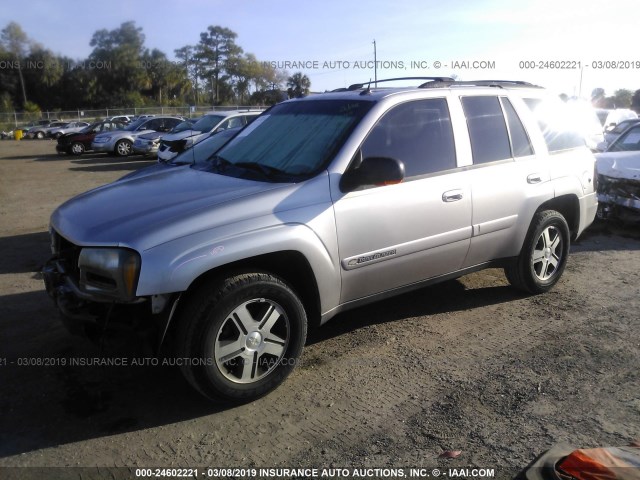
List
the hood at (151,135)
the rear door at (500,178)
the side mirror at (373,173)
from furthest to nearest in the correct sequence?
1. the hood at (151,135)
2. the rear door at (500,178)
3. the side mirror at (373,173)

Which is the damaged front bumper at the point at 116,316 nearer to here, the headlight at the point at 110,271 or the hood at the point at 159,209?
the headlight at the point at 110,271

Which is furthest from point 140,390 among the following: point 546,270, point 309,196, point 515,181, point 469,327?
point 546,270

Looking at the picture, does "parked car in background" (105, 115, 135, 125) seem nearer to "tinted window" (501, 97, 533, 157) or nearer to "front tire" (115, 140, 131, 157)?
"front tire" (115, 140, 131, 157)

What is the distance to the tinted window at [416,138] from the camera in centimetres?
398

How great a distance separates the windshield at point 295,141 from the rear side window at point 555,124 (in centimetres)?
202

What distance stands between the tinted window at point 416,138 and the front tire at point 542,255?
4.05 feet

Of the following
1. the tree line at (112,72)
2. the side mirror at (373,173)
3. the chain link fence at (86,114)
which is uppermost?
the tree line at (112,72)

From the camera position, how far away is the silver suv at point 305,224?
3.14 m

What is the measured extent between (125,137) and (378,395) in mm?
20582

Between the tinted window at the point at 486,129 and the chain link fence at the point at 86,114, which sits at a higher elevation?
the chain link fence at the point at 86,114

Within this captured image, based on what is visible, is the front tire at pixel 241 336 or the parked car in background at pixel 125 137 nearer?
the front tire at pixel 241 336

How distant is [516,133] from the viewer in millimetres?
4902

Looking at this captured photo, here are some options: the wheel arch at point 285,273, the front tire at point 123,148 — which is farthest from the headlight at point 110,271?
the front tire at point 123,148

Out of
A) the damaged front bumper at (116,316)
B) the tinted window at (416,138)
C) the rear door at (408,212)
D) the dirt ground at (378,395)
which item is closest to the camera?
the dirt ground at (378,395)
